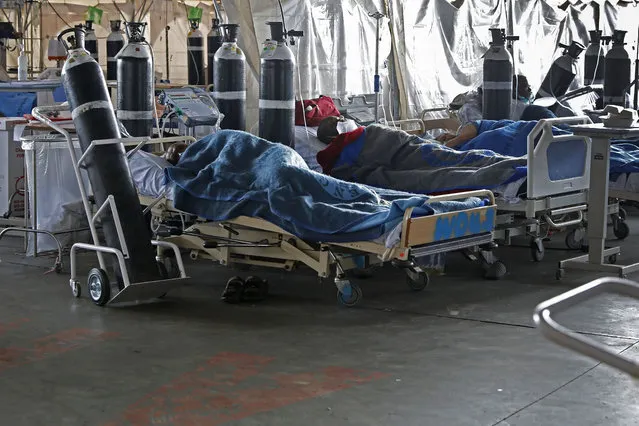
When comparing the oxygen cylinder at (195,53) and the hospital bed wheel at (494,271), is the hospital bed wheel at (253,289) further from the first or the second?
the oxygen cylinder at (195,53)

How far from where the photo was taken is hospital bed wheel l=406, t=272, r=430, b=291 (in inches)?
246

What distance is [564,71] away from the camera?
1170cm

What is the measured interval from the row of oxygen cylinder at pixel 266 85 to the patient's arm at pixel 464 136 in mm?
1346

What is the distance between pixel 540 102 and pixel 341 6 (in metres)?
2.42

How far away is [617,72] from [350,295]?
691 cm

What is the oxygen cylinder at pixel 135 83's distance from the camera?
7188mm

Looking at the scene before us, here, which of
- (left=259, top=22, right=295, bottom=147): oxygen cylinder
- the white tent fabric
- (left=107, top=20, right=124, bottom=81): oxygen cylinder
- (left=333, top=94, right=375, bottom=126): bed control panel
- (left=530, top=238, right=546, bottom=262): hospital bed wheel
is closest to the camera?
(left=530, top=238, right=546, bottom=262): hospital bed wheel

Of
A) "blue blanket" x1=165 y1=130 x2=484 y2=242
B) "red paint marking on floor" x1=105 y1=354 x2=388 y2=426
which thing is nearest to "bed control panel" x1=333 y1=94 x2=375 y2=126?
"blue blanket" x1=165 y1=130 x2=484 y2=242

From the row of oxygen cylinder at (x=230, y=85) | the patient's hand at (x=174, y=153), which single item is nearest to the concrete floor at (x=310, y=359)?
the patient's hand at (x=174, y=153)

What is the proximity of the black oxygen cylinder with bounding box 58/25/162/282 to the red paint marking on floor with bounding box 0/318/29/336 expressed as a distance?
65cm

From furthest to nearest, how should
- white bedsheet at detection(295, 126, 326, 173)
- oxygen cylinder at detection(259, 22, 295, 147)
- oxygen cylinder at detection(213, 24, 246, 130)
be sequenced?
1. oxygen cylinder at detection(213, 24, 246, 130)
2. white bedsheet at detection(295, 126, 326, 173)
3. oxygen cylinder at detection(259, 22, 295, 147)

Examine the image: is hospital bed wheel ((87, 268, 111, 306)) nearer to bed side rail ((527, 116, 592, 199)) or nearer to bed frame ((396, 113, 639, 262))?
bed frame ((396, 113, 639, 262))

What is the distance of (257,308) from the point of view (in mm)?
5812

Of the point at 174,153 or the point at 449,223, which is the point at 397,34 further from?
the point at 449,223
